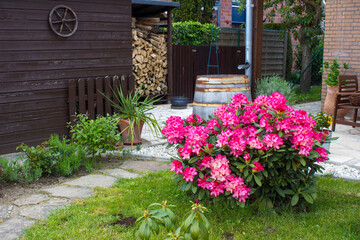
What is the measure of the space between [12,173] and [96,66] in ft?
8.84

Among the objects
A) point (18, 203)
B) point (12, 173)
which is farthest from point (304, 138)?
point (12, 173)

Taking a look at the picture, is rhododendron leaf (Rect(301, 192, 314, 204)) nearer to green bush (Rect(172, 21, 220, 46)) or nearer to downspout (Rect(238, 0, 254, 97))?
downspout (Rect(238, 0, 254, 97))

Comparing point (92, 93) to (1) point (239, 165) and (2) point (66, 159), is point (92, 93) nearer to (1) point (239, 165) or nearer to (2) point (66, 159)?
(2) point (66, 159)

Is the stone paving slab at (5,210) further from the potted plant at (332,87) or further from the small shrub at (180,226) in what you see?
the potted plant at (332,87)

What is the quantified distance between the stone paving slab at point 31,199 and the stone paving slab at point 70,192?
11cm

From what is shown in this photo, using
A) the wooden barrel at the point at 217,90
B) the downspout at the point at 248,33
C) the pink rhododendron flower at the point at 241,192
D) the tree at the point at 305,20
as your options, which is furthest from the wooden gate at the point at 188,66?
the pink rhododendron flower at the point at 241,192

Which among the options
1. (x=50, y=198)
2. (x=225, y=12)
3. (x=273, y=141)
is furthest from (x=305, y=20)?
(x=50, y=198)

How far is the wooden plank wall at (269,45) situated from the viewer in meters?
12.7

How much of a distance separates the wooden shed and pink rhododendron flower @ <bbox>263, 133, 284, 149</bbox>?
385 cm

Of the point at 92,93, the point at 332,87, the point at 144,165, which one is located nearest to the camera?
the point at 144,165

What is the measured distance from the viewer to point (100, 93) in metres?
6.51

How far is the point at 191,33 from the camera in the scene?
1196 centimetres

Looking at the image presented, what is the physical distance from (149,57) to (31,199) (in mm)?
7230

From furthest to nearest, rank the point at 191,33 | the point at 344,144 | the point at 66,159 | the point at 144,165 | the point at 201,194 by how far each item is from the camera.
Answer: the point at 191,33
the point at 344,144
the point at 144,165
the point at 66,159
the point at 201,194
